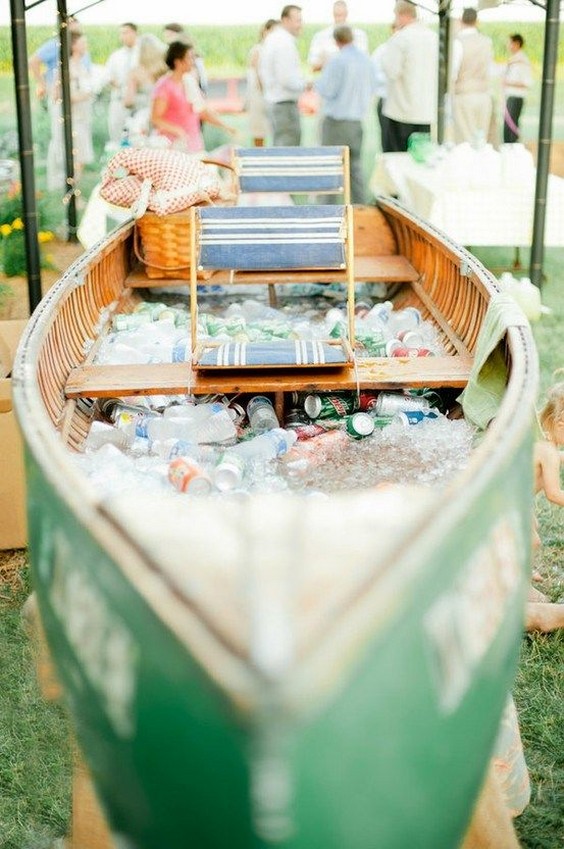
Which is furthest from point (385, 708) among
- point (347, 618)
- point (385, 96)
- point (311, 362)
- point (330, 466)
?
point (385, 96)

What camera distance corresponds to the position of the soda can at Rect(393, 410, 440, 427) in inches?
155

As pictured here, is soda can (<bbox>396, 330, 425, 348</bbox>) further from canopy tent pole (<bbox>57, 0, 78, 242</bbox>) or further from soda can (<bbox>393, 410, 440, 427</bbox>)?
canopy tent pole (<bbox>57, 0, 78, 242</bbox>)

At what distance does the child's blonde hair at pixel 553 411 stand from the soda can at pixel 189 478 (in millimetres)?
1225

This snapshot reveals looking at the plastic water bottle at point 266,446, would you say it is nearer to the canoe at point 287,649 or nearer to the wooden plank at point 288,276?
the canoe at point 287,649

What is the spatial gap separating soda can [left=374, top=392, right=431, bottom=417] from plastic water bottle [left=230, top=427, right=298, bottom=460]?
43 centimetres

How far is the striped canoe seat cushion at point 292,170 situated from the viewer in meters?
7.11

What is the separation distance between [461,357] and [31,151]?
3.41 meters

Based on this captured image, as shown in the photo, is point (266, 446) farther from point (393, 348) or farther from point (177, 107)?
point (177, 107)

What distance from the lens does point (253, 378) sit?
3.95 m

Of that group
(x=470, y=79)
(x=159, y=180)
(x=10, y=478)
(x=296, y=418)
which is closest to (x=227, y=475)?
(x=296, y=418)

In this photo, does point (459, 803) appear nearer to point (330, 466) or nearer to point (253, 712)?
point (253, 712)

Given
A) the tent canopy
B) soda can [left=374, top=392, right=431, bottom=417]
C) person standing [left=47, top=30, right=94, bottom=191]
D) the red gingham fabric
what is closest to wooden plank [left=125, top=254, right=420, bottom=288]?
the red gingham fabric

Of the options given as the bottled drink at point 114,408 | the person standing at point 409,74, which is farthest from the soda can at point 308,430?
the person standing at point 409,74

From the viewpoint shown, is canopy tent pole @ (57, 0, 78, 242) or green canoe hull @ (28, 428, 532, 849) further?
canopy tent pole @ (57, 0, 78, 242)
